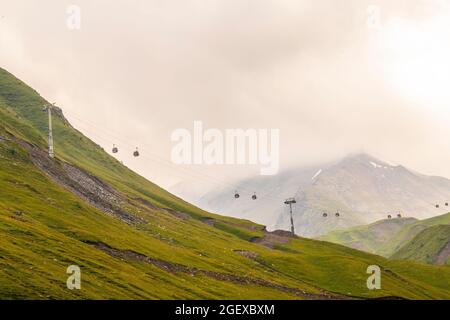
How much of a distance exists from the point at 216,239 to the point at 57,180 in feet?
153

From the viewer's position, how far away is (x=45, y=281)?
62156 millimetres

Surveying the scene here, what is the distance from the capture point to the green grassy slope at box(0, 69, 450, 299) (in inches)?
2719

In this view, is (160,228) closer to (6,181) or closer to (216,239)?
(216,239)

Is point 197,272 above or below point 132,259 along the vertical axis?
below

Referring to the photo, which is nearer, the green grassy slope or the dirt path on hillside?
the green grassy slope

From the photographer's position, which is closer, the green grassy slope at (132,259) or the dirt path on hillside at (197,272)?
the green grassy slope at (132,259)

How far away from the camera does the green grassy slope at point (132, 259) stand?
6906 cm

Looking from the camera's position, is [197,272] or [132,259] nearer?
[132,259]

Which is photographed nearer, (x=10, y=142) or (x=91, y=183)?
(x=10, y=142)

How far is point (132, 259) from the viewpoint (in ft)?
325
